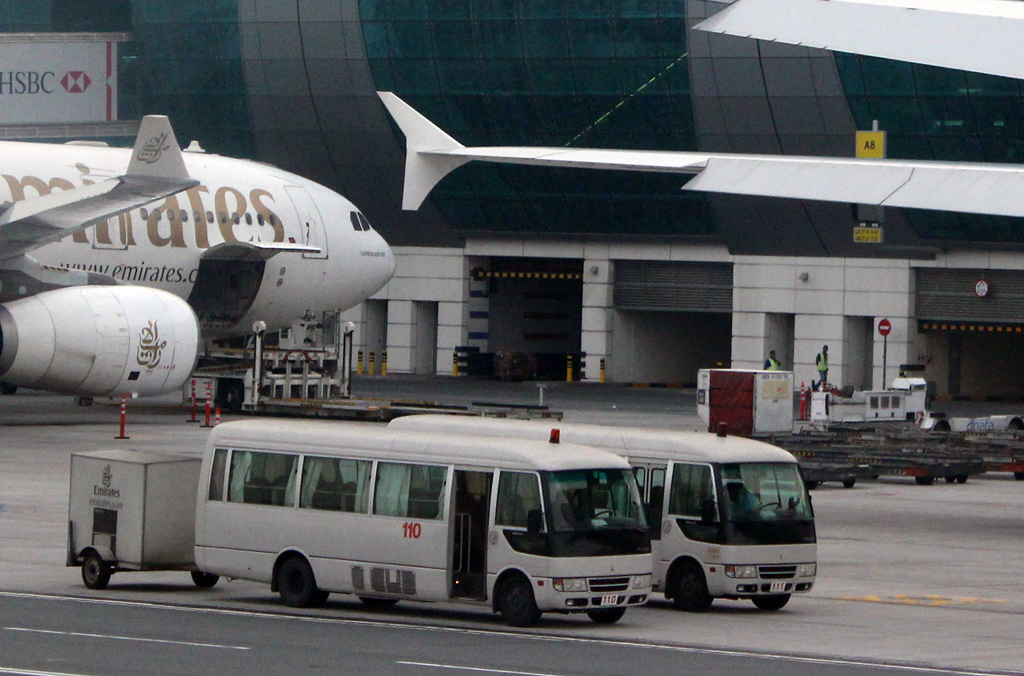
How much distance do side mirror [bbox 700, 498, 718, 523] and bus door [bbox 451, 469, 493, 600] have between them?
256 centimetres

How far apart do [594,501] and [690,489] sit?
1.83m

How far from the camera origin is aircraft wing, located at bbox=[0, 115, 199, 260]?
3300cm

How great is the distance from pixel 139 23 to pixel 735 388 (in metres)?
38.1

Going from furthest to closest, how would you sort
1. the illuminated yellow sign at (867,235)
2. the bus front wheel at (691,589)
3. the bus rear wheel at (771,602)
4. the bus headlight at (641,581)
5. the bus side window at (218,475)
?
the illuminated yellow sign at (867,235), the bus side window at (218,475), the bus rear wheel at (771,602), the bus front wheel at (691,589), the bus headlight at (641,581)

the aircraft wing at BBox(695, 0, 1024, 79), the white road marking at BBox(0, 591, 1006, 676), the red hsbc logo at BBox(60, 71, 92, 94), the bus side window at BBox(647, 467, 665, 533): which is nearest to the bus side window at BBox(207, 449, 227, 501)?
the white road marking at BBox(0, 591, 1006, 676)

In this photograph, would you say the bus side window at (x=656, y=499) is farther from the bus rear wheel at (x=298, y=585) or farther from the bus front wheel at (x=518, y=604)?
the bus rear wheel at (x=298, y=585)

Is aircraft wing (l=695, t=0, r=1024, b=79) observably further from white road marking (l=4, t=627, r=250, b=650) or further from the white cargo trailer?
the white cargo trailer

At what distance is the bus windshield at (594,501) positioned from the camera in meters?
16.5

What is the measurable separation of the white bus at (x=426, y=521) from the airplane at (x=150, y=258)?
15680 millimetres

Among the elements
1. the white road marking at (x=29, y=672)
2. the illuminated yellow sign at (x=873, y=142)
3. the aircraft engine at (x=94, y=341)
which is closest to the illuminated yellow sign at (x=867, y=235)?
the illuminated yellow sign at (x=873, y=142)

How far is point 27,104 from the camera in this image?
6938cm

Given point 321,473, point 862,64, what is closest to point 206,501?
point 321,473

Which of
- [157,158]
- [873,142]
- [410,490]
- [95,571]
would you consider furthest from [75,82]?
[410,490]

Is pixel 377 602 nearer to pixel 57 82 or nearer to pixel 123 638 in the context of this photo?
pixel 123 638
